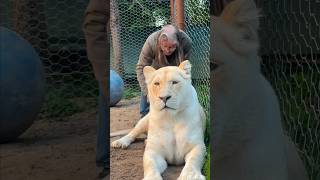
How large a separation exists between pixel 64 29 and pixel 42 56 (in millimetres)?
137

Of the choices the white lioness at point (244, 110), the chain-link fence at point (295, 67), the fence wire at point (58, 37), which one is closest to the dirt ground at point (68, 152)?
the fence wire at point (58, 37)

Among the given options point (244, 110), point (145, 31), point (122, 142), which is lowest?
point (122, 142)

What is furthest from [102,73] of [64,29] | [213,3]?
[213,3]

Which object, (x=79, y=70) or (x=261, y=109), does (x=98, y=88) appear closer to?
(x=79, y=70)

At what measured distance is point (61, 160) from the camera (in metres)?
2.10

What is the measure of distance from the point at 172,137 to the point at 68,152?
0.42 metres

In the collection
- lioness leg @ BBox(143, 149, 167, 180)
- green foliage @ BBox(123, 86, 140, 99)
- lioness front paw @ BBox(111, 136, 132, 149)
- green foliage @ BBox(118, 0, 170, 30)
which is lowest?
lioness leg @ BBox(143, 149, 167, 180)

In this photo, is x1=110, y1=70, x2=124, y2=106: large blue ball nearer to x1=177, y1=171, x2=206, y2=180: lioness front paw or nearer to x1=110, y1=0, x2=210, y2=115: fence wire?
x1=110, y1=0, x2=210, y2=115: fence wire

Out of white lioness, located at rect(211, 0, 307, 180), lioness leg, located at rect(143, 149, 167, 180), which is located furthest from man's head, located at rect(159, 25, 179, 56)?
lioness leg, located at rect(143, 149, 167, 180)

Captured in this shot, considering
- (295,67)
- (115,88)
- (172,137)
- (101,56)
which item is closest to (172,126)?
(172,137)

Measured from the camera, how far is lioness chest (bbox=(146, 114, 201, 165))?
205 cm

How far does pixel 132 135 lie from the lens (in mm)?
2023

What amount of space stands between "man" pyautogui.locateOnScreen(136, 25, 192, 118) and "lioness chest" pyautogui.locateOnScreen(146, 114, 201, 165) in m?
0.14

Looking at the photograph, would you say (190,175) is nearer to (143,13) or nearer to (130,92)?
(130,92)
